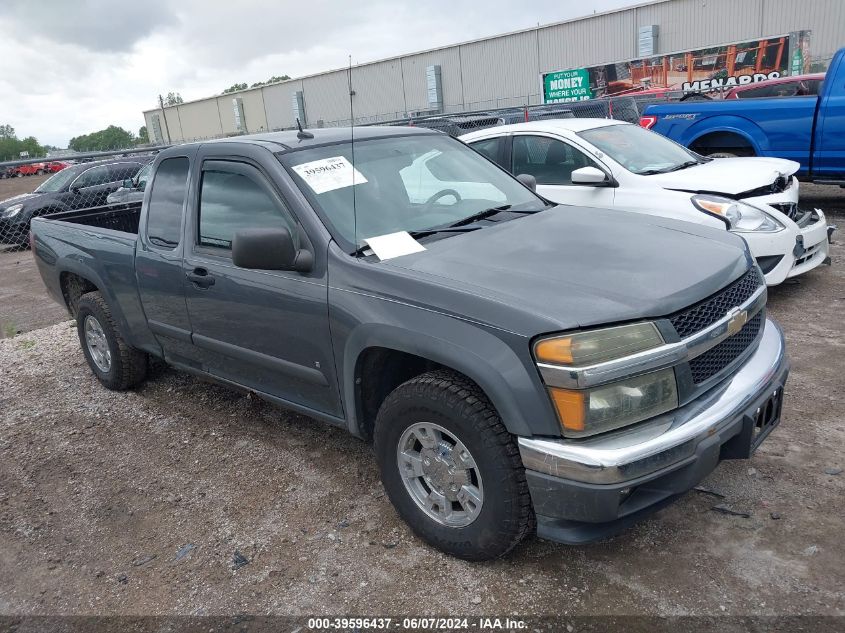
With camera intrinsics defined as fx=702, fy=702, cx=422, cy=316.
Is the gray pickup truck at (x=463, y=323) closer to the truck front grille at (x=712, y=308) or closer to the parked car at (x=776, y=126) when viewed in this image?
the truck front grille at (x=712, y=308)

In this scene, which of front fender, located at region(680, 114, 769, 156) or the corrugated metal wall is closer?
front fender, located at region(680, 114, 769, 156)

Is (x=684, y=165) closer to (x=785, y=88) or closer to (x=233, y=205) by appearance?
(x=233, y=205)

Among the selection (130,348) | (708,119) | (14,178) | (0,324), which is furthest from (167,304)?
(14,178)

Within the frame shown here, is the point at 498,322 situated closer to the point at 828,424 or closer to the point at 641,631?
the point at 641,631

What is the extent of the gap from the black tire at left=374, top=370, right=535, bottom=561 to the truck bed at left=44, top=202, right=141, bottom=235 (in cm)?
366

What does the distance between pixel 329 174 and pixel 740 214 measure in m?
3.88

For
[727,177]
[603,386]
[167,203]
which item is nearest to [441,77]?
[727,177]

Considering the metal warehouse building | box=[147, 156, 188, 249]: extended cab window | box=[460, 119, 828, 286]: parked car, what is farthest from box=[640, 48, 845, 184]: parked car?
the metal warehouse building

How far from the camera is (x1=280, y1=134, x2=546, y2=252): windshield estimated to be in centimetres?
342

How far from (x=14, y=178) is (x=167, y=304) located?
4631 centimetres

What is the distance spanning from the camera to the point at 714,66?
89.2 ft

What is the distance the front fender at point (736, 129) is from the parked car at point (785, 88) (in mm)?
3098

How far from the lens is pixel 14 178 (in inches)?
1703

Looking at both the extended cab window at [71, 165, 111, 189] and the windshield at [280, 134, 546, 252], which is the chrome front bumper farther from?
the extended cab window at [71, 165, 111, 189]
